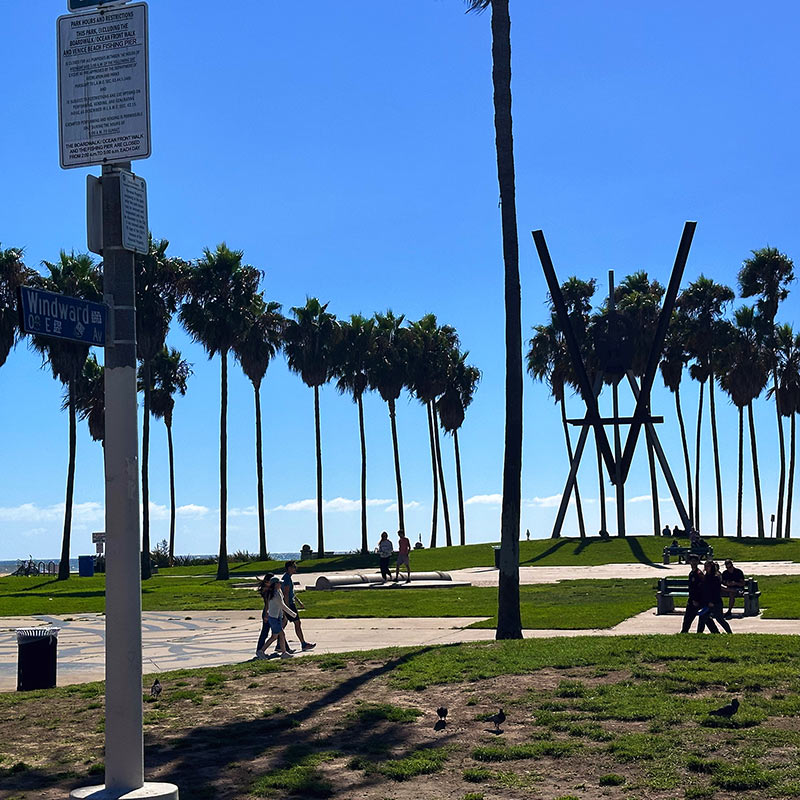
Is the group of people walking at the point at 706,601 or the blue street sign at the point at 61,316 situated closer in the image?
the blue street sign at the point at 61,316

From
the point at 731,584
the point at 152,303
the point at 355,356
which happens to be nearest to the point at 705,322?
the point at 355,356

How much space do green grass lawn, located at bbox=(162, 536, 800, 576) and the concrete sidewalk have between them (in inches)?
1019

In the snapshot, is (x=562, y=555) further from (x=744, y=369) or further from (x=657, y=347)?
(x=744, y=369)

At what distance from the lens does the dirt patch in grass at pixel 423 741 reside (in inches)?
337

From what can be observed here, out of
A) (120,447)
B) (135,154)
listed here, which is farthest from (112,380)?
(135,154)

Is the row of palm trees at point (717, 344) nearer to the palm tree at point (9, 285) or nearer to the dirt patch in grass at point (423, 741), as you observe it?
the palm tree at point (9, 285)

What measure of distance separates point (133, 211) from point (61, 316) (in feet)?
3.03

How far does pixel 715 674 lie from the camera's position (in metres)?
12.1

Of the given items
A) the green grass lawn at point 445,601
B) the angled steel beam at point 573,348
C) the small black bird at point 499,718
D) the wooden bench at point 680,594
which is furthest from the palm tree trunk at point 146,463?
the small black bird at point 499,718

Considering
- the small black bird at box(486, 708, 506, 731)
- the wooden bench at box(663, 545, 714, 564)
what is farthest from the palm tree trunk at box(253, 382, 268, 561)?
the small black bird at box(486, 708, 506, 731)

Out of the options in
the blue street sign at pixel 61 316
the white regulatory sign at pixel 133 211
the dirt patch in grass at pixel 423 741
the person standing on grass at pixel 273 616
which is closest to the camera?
the blue street sign at pixel 61 316

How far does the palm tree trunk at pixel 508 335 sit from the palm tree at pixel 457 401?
56916mm

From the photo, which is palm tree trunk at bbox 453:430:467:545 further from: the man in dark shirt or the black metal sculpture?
the man in dark shirt

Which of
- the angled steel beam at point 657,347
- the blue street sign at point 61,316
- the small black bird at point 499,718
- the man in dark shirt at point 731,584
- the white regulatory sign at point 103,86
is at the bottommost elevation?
the small black bird at point 499,718
